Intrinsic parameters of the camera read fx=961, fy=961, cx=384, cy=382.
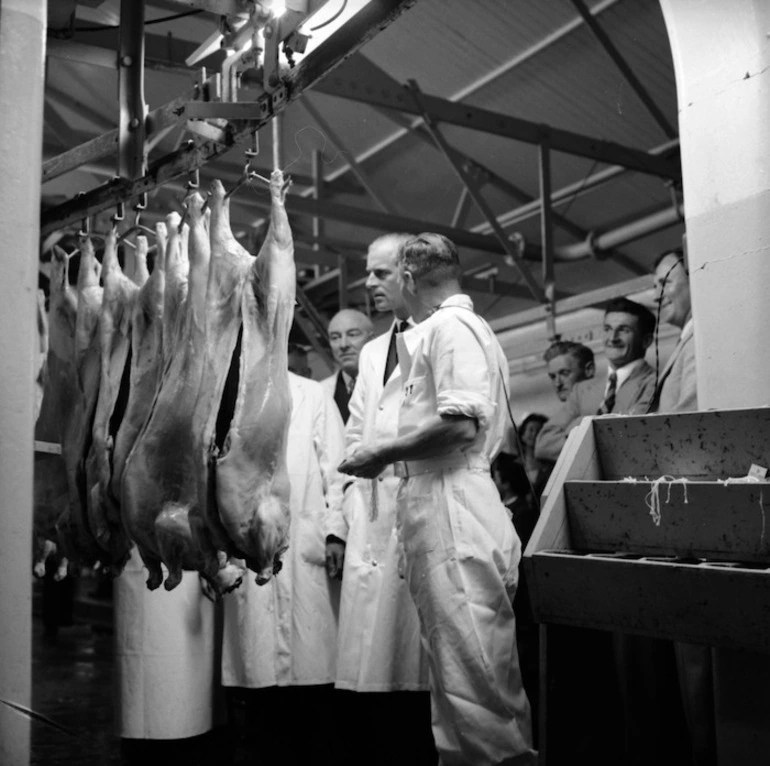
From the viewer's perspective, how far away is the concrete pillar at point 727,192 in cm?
285

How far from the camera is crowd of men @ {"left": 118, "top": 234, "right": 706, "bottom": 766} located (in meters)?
3.27

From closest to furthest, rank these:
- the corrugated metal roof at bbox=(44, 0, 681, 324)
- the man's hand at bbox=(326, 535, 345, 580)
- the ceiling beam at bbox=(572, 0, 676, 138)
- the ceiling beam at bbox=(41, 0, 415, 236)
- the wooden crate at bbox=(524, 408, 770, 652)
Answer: the wooden crate at bbox=(524, 408, 770, 652) → the ceiling beam at bbox=(41, 0, 415, 236) → the man's hand at bbox=(326, 535, 345, 580) → the ceiling beam at bbox=(572, 0, 676, 138) → the corrugated metal roof at bbox=(44, 0, 681, 324)

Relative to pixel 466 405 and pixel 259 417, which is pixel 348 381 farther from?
pixel 259 417

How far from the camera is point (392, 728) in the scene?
4184 millimetres

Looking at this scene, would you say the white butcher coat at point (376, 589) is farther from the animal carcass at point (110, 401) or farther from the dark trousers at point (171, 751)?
the animal carcass at point (110, 401)

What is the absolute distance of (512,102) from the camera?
26.3 feet

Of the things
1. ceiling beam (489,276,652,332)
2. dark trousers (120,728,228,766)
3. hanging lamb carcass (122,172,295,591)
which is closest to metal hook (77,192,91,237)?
hanging lamb carcass (122,172,295,591)

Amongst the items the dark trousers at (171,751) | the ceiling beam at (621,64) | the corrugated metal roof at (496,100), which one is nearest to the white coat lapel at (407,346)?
the dark trousers at (171,751)

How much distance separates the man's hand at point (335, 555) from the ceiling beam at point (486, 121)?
2.67 meters

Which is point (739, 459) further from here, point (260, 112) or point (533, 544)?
point (260, 112)

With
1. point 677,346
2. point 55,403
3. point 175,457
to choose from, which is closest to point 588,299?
point 677,346

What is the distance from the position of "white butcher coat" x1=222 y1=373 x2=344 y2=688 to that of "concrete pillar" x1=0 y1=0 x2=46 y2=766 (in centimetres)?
253

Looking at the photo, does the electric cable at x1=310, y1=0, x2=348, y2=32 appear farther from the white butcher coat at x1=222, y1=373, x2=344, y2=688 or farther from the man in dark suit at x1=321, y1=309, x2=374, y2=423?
the man in dark suit at x1=321, y1=309, x2=374, y2=423

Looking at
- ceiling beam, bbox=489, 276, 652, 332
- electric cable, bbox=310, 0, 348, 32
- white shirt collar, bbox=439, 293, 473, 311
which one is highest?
electric cable, bbox=310, 0, 348, 32
